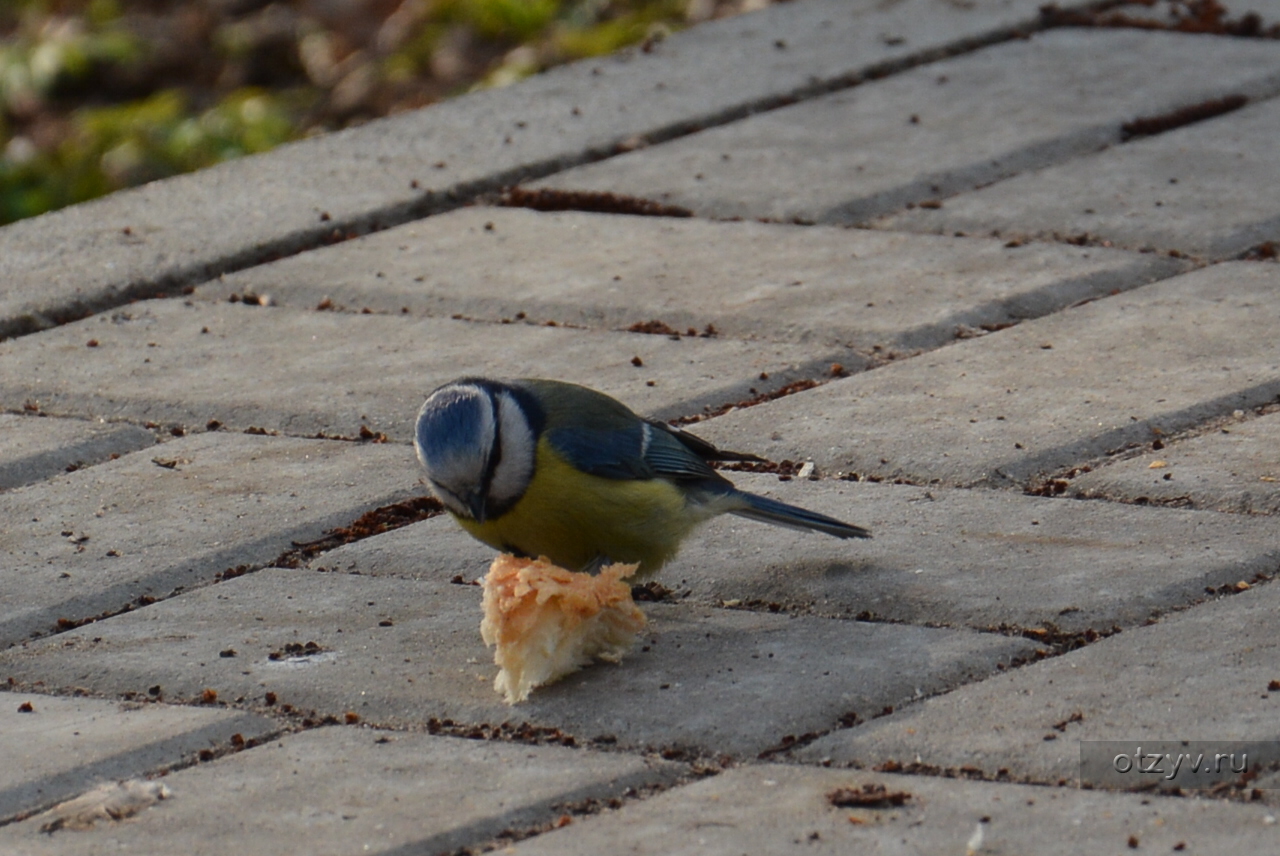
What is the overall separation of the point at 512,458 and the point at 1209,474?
4.05 ft

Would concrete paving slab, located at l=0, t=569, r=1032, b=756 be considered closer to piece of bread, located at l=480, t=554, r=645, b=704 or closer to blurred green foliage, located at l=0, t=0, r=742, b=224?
piece of bread, located at l=480, t=554, r=645, b=704

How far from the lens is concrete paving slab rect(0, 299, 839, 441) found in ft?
14.0

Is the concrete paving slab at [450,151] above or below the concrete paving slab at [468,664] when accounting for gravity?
above

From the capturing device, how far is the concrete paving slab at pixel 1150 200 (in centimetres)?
489

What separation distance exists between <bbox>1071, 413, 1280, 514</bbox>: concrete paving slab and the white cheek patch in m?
0.99

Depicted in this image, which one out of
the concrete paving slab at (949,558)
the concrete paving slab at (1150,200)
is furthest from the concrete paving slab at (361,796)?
the concrete paving slab at (1150,200)

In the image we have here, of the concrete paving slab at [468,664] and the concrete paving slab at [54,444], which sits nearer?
the concrete paving slab at [468,664]

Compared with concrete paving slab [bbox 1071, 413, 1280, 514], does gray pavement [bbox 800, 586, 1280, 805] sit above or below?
below

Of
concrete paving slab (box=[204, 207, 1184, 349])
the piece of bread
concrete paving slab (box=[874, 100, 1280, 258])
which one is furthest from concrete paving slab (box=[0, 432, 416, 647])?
concrete paving slab (box=[874, 100, 1280, 258])

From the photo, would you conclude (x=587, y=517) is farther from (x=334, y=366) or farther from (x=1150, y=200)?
(x=1150, y=200)

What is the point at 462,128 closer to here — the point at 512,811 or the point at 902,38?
the point at 902,38

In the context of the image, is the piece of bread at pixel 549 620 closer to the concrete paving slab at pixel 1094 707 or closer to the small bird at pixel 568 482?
the small bird at pixel 568 482

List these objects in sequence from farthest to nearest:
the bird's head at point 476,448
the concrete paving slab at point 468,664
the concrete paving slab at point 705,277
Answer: the concrete paving slab at point 705,277
the bird's head at point 476,448
the concrete paving slab at point 468,664

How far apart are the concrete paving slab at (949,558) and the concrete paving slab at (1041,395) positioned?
0.44 feet
